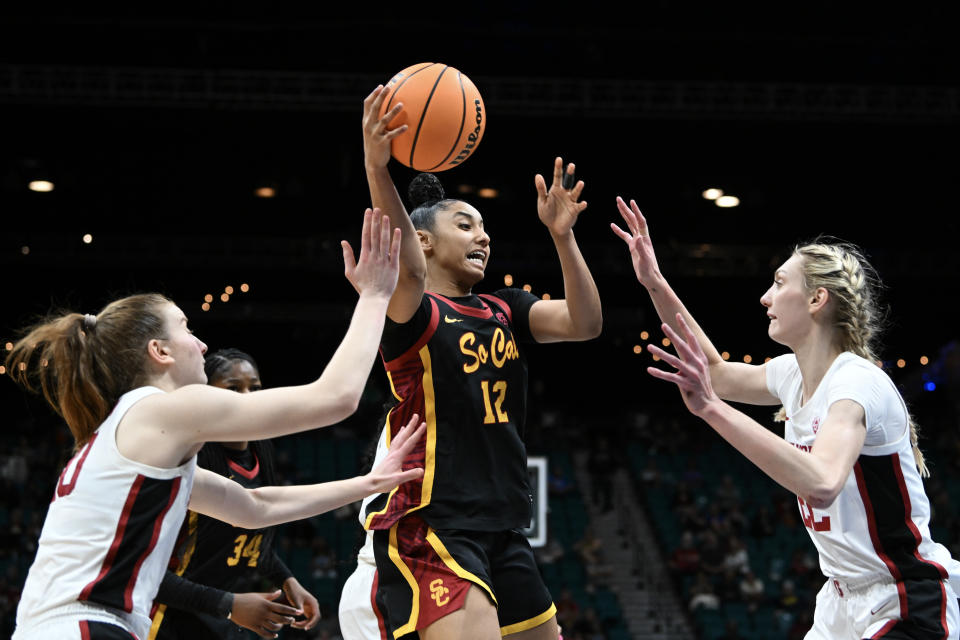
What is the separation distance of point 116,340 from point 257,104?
11.4 m

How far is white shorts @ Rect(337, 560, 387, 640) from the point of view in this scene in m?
4.08

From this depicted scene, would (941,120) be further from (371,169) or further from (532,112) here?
(371,169)

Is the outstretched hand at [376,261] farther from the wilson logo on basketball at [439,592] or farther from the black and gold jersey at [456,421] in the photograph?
the wilson logo on basketball at [439,592]

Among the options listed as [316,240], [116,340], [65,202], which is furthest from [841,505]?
[65,202]

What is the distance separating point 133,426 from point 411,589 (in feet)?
4.09

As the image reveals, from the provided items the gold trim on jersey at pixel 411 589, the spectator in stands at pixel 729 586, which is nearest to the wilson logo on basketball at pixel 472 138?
the gold trim on jersey at pixel 411 589

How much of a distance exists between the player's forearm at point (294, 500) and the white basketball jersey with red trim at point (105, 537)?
50 centimetres

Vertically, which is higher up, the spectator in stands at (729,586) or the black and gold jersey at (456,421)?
the black and gold jersey at (456,421)

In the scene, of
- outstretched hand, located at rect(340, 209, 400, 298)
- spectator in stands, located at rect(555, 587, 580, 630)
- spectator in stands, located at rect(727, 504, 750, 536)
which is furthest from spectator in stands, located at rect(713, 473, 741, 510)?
outstretched hand, located at rect(340, 209, 400, 298)

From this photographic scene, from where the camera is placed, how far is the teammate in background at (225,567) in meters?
4.47

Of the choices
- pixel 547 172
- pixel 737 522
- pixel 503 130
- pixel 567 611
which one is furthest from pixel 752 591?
pixel 503 130

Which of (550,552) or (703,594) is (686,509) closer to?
(703,594)

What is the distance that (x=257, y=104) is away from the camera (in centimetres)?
1384

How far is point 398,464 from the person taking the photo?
137 inches
